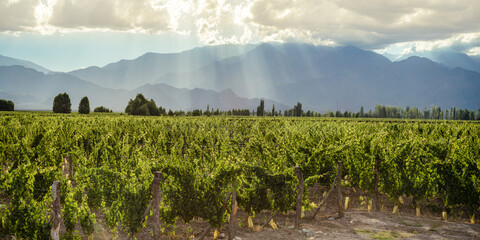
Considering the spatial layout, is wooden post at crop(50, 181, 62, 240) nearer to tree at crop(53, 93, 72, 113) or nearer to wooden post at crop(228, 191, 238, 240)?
wooden post at crop(228, 191, 238, 240)

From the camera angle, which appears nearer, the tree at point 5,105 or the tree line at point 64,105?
the tree at point 5,105

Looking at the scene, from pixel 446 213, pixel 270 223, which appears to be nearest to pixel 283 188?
pixel 270 223

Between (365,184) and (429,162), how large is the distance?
2314mm

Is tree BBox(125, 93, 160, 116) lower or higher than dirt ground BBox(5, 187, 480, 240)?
higher

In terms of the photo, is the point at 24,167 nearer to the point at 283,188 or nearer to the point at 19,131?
the point at 283,188

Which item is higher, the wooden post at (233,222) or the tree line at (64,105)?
the tree line at (64,105)

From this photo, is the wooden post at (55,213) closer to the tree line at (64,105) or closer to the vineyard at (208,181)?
the vineyard at (208,181)

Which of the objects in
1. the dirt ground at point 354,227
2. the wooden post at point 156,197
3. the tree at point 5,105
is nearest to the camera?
the wooden post at point 156,197

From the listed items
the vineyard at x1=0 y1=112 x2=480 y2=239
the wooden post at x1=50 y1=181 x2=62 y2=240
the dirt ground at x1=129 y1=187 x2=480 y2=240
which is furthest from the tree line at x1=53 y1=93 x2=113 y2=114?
the wooden post at x1=50 y1=181 x2=62 y2=240

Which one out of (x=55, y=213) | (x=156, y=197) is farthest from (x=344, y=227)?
(x=55, y=213)

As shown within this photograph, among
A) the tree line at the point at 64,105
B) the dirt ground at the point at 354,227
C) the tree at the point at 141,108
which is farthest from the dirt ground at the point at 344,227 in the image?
the tree line at the point at 64,105

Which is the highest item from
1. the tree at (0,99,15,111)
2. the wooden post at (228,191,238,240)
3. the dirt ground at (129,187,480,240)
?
the tree at (0,99,15,111)

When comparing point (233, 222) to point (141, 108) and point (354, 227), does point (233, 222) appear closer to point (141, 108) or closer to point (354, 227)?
point (354, 227)

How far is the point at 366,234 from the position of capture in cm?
934
